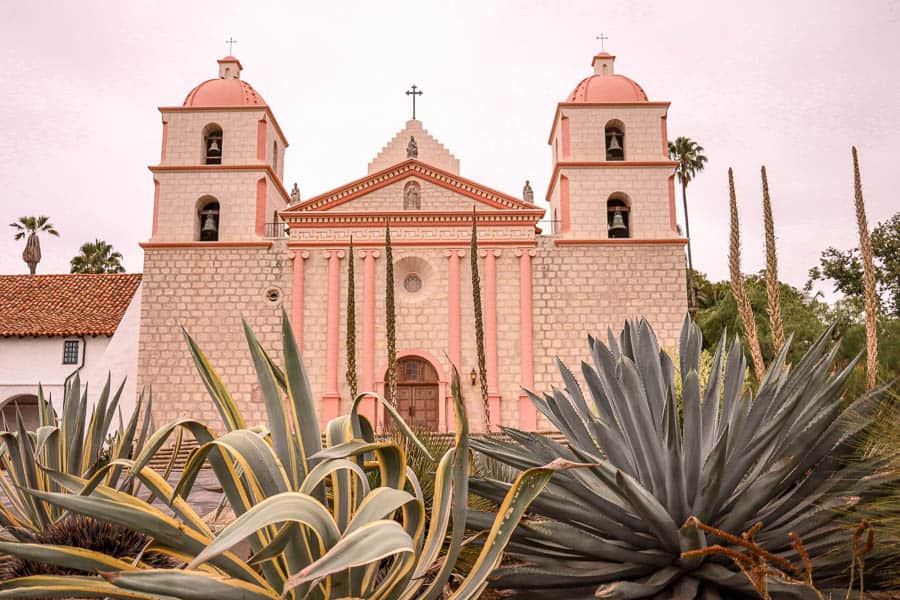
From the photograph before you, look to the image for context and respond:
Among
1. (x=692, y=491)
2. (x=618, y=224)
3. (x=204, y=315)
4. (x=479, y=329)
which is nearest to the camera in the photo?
(x=692, y=491)

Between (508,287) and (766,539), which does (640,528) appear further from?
(508,287)

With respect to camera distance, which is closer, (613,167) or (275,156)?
(613,167)

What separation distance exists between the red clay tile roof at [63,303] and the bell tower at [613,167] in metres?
12.0

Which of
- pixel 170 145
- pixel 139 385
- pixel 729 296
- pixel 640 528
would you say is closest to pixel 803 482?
pixel 640 528

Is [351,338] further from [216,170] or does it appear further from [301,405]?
[301,405]

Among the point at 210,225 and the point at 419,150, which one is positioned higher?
the point at 419,150

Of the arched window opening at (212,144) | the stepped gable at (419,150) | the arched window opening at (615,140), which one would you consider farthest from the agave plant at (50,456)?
the stepped gable at (419,150)

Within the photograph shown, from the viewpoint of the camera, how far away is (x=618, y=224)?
20.7 metres

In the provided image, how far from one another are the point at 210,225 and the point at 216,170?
1.47 metres

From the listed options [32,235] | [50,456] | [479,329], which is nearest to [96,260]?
[32,235]

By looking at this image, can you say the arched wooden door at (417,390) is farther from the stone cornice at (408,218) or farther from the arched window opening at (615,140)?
the arched window opening at (615,140)

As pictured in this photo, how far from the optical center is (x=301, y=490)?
2383 mm

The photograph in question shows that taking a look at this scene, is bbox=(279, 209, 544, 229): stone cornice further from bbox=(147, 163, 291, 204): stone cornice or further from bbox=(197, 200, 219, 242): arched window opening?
bbox=(197, 200, 219, 242): arched window opening

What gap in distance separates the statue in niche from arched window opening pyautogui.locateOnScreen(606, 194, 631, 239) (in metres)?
4.99
